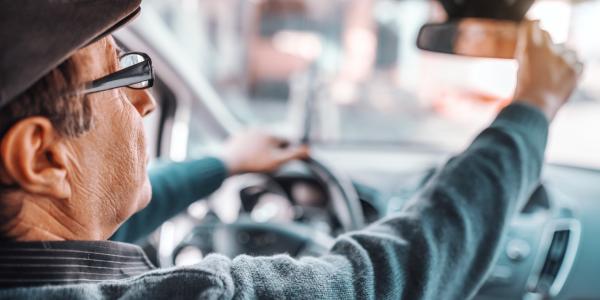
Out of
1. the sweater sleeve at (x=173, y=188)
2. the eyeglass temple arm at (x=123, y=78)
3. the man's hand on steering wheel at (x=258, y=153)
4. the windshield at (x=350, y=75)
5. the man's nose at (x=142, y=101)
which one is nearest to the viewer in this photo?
the eyeglass temple arm at (x=123, y=78)

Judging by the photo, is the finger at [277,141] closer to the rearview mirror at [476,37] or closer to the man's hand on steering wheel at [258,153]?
the man's hand on steering wheel at [258,153]

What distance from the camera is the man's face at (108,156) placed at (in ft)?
2.74

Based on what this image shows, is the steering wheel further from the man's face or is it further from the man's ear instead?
the man's ear

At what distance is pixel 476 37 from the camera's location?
1.40m

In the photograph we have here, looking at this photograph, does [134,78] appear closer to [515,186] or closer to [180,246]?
[515,186]

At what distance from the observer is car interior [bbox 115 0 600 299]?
1.90 metres

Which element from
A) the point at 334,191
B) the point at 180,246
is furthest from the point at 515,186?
the point at 180,246

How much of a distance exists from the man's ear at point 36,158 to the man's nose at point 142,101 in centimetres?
16

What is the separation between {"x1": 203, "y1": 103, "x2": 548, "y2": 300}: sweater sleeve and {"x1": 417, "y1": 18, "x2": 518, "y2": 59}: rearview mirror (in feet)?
0.92

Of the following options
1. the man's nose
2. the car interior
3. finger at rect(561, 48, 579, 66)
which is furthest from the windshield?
the man's nose

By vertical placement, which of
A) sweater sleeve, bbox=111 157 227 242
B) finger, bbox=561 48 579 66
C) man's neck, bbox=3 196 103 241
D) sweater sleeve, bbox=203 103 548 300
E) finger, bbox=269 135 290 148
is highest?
finger, bbox=561 48 579 66

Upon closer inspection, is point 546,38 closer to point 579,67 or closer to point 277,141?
point 579,67

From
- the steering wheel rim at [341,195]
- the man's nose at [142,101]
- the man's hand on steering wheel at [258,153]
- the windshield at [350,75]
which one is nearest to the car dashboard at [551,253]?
the steering wheel rim at [341,195]

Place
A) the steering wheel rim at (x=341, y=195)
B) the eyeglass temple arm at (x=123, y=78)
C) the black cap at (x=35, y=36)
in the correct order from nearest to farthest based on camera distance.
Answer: the black cap at (x=35, y=36) < the eyeglass temple arm at (x=123, y=78) < the steering wheel rim at (x=341, y=195)
